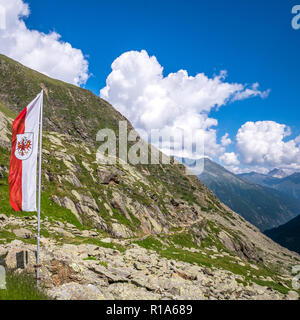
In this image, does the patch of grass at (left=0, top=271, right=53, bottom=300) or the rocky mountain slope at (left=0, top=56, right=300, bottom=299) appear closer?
the patch of grass at (left=0, top=271, right=53, bottom=300)

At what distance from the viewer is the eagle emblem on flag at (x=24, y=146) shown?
37.5ft

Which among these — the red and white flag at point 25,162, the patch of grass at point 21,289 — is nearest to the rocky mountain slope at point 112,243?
the patch of grass at point 21,289

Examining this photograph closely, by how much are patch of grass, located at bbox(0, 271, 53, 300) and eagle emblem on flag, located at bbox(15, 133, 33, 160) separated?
6.18 m

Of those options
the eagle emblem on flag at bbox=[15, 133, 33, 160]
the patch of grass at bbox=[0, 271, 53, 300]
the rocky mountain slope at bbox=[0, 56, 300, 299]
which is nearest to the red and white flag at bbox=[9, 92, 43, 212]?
the eagle emblem on flag at bbox=[15, 133, 33, 160]

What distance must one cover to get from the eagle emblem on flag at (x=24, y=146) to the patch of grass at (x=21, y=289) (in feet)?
20.3

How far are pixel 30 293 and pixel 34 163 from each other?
249 inches

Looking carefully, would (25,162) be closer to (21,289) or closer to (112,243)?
(21,289)

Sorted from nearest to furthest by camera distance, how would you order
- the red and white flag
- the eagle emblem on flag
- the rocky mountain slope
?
1. the red and white flag
2. the eagle emblem on flag
3. the rocky mountain slope

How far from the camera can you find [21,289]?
354 inches

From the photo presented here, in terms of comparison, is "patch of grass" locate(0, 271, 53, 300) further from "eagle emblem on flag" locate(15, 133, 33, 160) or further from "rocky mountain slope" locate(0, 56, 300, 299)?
"eagle emblem on flag" locate(15, 133, 33, 160)

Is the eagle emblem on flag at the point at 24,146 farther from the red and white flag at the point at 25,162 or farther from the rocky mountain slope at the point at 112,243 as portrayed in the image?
the rocky mountain slope at the point at 112,243

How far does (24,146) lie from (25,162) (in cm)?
98

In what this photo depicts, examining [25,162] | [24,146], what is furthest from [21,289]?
[24,146]

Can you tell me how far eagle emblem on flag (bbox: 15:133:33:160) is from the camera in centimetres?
1143
